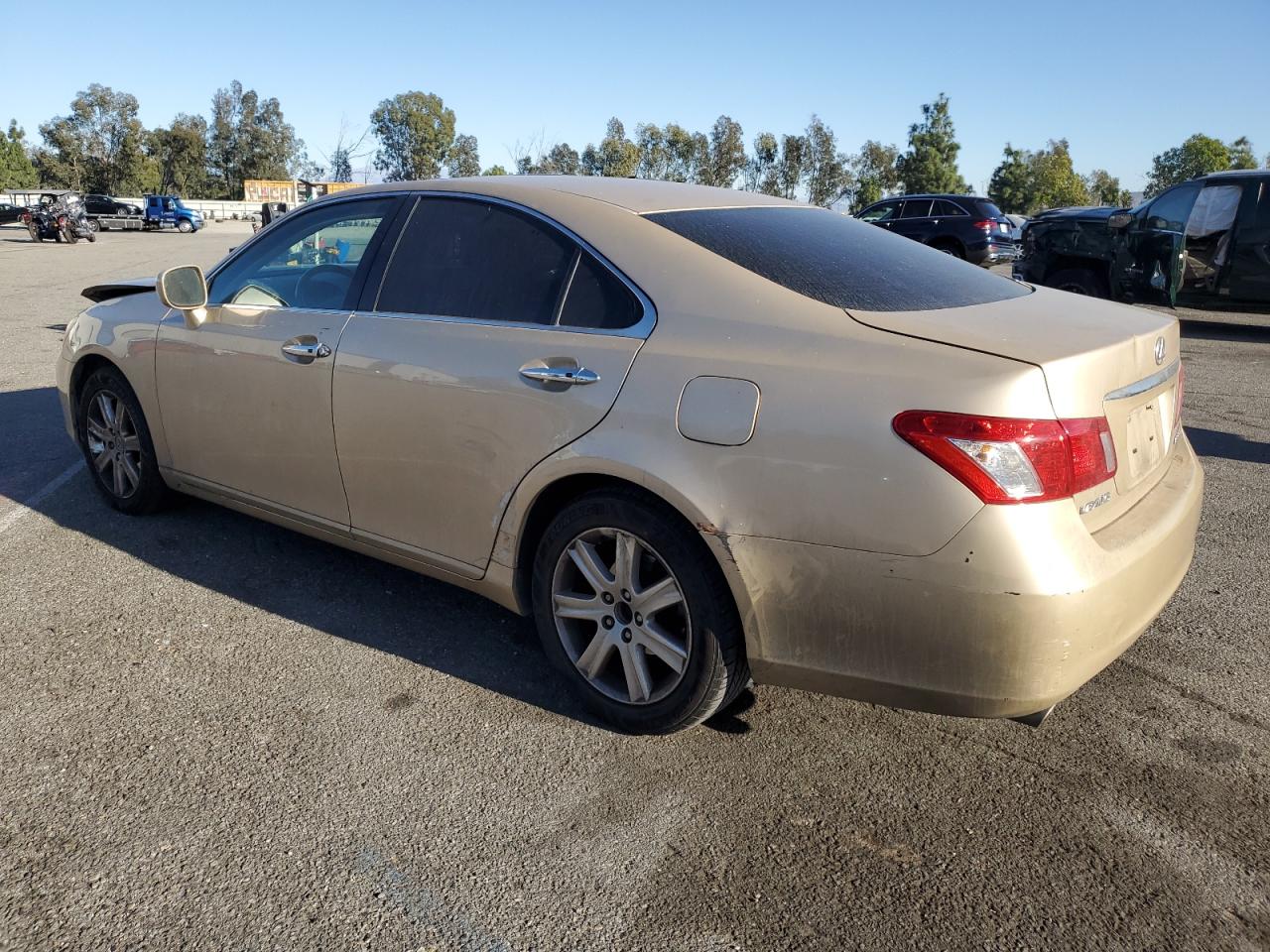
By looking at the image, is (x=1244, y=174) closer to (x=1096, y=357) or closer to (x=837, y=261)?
(x=837, y=261)

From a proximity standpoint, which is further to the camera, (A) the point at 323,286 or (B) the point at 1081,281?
(B) the point at 1081,281

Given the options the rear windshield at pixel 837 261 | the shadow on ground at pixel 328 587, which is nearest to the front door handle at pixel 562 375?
the rear windshield at pixel 837 261

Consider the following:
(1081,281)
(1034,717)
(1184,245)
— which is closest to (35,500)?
(1034,717)

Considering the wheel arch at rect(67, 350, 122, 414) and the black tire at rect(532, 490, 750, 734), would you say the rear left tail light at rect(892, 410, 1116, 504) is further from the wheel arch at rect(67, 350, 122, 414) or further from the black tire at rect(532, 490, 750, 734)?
the wheel arch at rect(67, 350, 122, 414)

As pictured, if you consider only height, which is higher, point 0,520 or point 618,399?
point 618,399

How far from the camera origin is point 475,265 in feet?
11.5

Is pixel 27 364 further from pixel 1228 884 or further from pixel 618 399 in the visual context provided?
pixel 1228 884

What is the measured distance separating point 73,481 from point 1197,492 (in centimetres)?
540

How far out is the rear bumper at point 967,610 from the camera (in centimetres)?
240

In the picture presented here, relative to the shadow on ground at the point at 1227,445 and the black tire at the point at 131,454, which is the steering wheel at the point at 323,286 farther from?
the shadow on ground at the point at 1227,445

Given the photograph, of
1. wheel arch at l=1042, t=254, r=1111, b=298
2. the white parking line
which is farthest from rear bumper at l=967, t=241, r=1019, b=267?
the white parking line

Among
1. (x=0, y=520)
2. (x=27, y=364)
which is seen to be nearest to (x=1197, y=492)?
(x=0, y=520)

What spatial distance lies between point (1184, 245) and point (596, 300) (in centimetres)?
1116

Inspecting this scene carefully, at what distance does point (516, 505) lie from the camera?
3.21m
